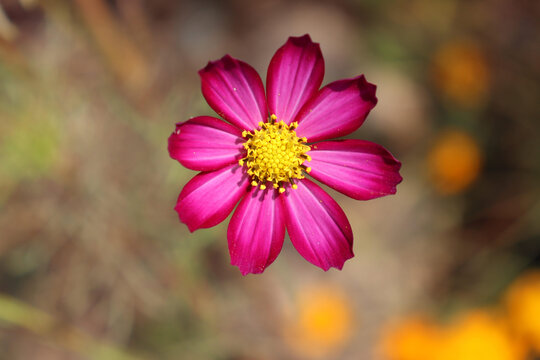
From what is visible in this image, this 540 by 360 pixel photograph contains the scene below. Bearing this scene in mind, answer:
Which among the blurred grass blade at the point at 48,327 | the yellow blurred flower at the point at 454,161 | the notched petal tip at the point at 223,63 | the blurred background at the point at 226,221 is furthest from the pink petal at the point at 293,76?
the yellow blurred flower at the point at 454,161

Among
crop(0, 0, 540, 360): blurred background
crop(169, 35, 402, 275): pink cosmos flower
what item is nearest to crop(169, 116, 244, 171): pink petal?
crop(169, 35, 402, 275): pink cosmos flower

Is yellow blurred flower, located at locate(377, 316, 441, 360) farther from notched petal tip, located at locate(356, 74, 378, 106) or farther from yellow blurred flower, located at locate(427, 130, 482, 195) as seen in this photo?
notched petal tip, located at locate(356, 74, 378, 106)

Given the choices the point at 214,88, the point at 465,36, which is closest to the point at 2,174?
the point at 214,88

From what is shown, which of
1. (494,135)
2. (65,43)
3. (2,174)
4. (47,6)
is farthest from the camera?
(494,135)

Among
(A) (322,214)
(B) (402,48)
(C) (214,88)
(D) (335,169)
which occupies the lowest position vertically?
(A) (322,214)

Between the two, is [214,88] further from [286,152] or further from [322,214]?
[322,214]

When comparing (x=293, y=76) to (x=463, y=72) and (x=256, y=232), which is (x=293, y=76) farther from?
(x=463, y=72)

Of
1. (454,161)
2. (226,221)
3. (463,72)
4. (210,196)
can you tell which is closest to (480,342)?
(454,161)
